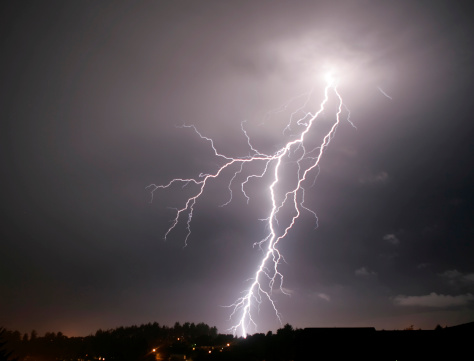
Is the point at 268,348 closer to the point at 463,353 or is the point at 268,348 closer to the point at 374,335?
the point at 374,335

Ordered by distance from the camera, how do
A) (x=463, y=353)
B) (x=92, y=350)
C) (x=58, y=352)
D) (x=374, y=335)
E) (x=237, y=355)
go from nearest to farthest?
(x=463, y=353), (x=374, y=335), (x=237, y=355), (x=92, y=350), (x=58, y=352)

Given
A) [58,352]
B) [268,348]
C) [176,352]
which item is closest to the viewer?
[268,348]

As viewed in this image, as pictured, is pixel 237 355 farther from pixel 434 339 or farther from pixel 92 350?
pixel 92 350

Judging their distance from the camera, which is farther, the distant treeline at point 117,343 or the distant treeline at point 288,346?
the distant treeline at point 117,343

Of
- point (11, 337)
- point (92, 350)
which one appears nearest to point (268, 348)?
point (92, 350)

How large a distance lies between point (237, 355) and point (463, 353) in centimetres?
2491

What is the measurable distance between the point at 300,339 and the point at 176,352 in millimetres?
35229

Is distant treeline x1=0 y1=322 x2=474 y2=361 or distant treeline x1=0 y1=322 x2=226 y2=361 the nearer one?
distant treeline x1=0 y1=322 x2=474 y2=361

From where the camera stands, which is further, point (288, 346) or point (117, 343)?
point (117, 343)

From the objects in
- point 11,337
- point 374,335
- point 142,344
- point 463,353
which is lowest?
point 463,353

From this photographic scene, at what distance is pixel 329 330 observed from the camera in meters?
14.8

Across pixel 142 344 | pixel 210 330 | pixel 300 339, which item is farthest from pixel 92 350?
pixel 300 339

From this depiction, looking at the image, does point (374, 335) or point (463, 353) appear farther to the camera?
point (374, 335)

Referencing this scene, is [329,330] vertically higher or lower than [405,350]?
higher
